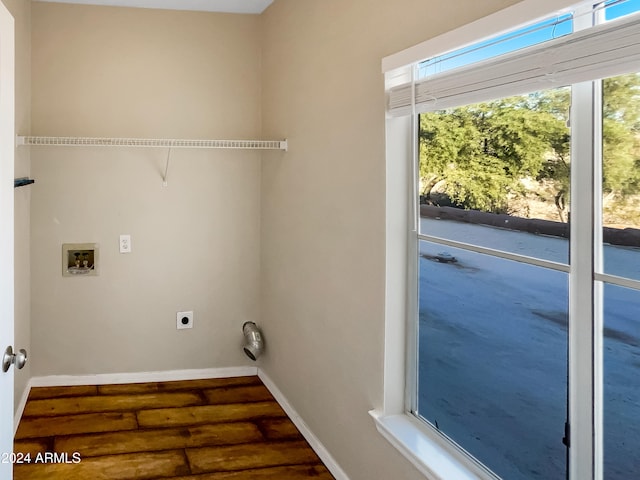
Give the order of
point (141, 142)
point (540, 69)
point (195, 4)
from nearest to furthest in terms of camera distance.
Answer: point (540, 69) → point (141, 142) → point (195, 4)

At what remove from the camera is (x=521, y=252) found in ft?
5.69

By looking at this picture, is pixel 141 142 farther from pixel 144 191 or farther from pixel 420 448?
pixel 420 448

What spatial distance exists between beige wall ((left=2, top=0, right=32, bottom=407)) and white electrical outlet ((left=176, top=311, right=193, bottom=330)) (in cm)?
84

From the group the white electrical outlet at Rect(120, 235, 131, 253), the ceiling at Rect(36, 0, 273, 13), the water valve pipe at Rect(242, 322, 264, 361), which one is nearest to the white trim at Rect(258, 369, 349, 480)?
the water valve pipe at Rect(242, 322, 264, 361)

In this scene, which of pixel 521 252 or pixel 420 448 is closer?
pixel 521 252

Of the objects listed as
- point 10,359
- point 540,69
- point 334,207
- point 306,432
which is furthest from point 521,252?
point 306,432

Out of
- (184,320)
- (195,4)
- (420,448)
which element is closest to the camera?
(420,448)

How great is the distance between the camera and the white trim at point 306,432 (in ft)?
8.95

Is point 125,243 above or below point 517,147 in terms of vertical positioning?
below

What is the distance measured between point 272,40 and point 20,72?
4.49 feet

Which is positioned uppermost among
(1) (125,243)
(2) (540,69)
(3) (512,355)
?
(2) (540,69)

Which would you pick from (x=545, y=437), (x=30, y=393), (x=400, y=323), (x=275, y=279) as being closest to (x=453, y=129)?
(x=400, y=323)

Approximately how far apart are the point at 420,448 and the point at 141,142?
2.27 metres

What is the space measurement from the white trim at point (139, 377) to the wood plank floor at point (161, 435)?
0.05 m
